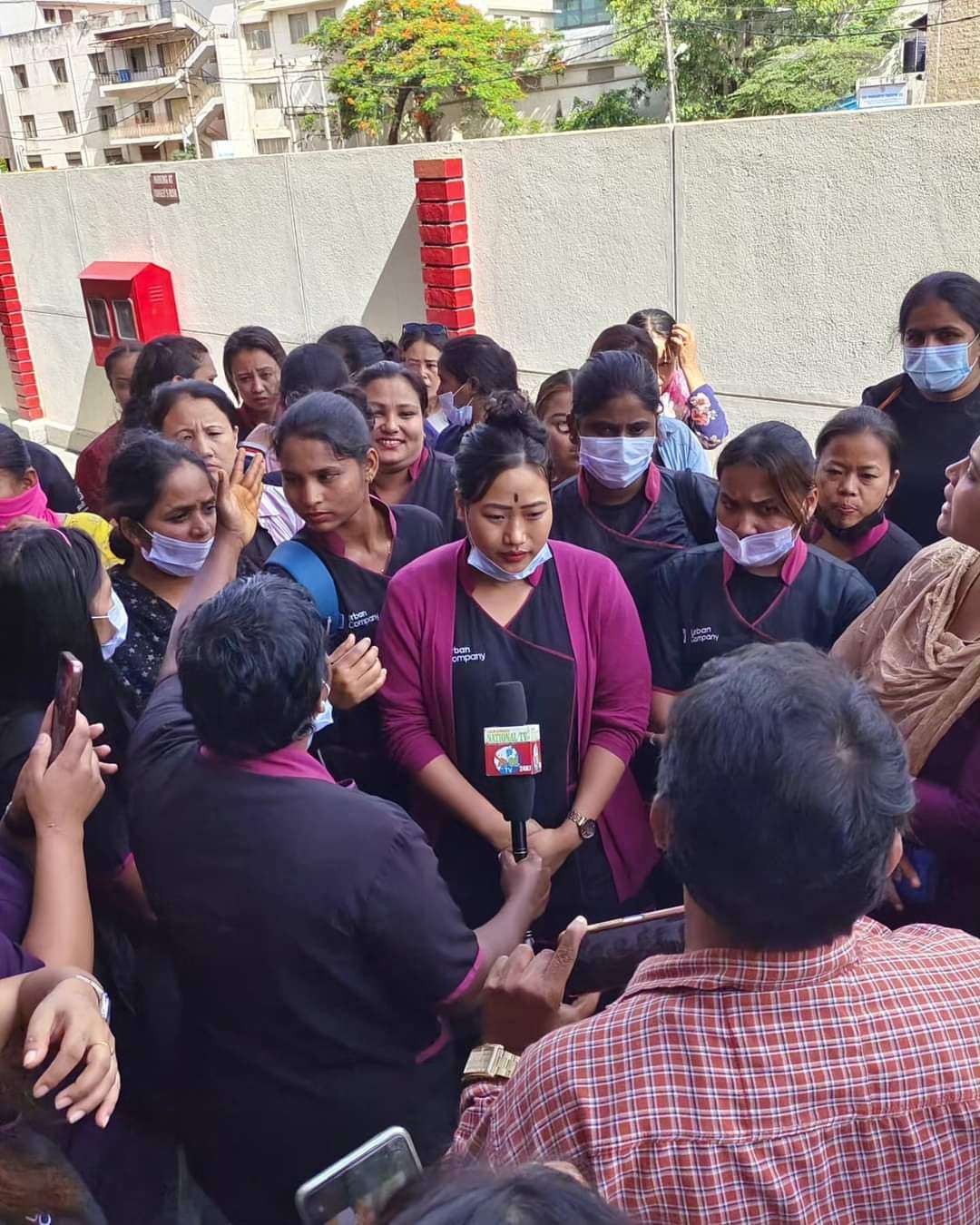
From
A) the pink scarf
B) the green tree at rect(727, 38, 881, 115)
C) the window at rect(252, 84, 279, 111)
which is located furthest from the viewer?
the window at rect(252, 84, 279, 111)

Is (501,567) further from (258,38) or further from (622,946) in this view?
(258,38)

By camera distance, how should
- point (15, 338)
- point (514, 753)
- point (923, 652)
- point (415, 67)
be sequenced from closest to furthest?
point (923, 652) < point (514, 753) < point (15, 338) < point (415, 67)

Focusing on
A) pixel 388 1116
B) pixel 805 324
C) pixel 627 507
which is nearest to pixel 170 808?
pixel 388 1116

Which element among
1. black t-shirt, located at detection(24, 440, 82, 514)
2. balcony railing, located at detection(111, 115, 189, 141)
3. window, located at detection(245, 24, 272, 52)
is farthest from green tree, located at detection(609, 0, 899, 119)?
black t-shirt, located at detection(24, 440, 82, 514)

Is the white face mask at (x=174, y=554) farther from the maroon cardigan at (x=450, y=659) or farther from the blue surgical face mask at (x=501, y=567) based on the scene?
the blue surgical face mask at (x=501, y=567)

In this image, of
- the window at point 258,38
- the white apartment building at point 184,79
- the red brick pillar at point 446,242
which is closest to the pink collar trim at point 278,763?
the red brick pillar at point 446,242

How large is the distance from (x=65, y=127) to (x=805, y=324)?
50.9 meters

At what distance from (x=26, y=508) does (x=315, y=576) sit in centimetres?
135

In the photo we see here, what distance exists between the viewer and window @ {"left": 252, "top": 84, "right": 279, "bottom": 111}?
42969 mm

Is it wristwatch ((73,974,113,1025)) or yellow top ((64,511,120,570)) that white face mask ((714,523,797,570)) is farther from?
yellow top ((64,511,120,570))

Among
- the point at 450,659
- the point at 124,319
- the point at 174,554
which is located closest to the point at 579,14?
the point at 124,319

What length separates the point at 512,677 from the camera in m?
2.44

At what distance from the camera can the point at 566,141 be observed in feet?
20.7

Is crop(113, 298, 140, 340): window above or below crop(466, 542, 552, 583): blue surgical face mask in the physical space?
above
